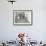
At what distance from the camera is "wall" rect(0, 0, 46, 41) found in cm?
→ 474

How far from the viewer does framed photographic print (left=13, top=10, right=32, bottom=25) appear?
4762 millimetres

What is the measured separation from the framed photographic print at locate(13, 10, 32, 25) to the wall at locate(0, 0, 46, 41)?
0.11 meters

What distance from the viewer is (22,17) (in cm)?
480

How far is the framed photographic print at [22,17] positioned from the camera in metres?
4.76

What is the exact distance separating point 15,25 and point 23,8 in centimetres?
69

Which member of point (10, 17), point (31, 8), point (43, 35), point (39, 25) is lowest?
point (43, 35)

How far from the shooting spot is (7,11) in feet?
15.7

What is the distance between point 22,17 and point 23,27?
37 centimetres

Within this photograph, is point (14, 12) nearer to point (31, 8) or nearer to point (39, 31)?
point (31, 8)

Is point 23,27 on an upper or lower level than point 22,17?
lower

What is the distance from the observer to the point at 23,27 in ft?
15.7

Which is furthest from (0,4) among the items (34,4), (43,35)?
(43,35)

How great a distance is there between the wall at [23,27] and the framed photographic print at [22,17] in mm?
110

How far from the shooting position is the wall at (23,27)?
15.5ft
